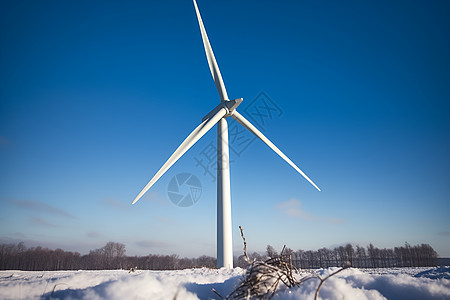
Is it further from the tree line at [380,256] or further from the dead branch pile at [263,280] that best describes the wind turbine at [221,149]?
the tree line at [380,256]

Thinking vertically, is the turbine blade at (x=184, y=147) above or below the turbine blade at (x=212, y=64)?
below

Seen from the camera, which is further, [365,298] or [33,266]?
[33,266]

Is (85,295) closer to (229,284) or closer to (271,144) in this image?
(229,284)

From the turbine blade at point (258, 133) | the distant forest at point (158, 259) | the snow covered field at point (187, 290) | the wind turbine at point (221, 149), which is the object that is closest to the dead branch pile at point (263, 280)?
the snow covered field at point (187, 290)

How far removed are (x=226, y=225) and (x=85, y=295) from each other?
552 inches

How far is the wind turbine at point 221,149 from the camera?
49.8 feet

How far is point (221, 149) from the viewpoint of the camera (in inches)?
677

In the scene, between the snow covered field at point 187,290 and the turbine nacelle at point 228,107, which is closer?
the snow covered field at point 187,290

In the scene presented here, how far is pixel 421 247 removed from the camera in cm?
10231

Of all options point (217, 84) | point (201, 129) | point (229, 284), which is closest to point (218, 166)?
point (201, 129)

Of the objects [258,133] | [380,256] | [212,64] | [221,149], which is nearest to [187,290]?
[221,149]

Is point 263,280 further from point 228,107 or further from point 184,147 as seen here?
point 228,107

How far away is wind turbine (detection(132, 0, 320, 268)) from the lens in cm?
1518

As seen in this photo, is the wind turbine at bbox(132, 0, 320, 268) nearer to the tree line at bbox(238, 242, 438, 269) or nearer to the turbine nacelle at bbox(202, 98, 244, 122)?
the turbine nacelle at bbox(202, 98, 244, 122)
